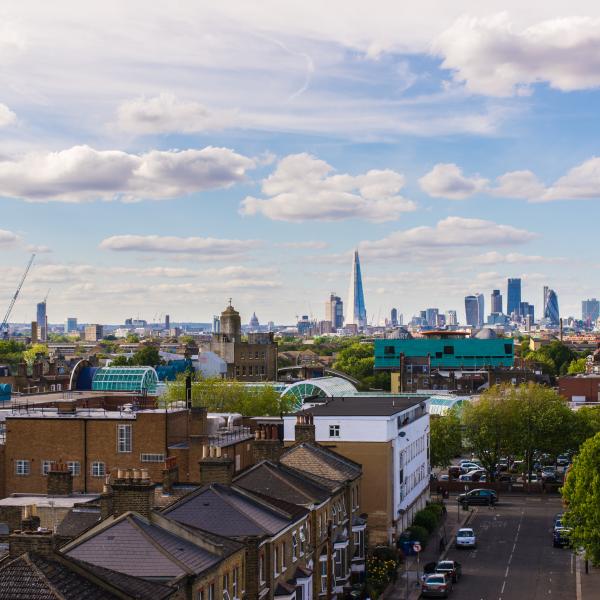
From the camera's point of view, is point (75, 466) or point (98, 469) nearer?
point (98, 469)

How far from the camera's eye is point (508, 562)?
243 ft

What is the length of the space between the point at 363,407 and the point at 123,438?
22.5 m

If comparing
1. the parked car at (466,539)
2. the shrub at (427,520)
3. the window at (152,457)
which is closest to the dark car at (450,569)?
the parked car at (466,539)

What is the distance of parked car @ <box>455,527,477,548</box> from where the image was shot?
7938cm

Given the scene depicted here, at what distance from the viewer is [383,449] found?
7488 centimetres

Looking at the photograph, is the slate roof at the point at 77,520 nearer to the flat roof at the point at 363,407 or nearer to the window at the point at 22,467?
the window at the point at 22,467

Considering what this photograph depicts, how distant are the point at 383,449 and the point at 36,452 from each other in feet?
76.5

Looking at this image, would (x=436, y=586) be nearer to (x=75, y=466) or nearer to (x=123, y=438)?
(x=123, y=438)

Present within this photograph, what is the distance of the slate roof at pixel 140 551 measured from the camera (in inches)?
1457

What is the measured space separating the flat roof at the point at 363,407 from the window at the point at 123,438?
14.4 metres

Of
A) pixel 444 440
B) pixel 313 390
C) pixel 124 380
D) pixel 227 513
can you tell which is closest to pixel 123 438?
pixel 227 513

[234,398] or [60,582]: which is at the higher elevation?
[234,398]

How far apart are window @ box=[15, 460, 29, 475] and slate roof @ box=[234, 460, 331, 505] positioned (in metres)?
15.8

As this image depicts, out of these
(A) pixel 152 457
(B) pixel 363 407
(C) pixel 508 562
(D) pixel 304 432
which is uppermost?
(B) pixel 363 407
